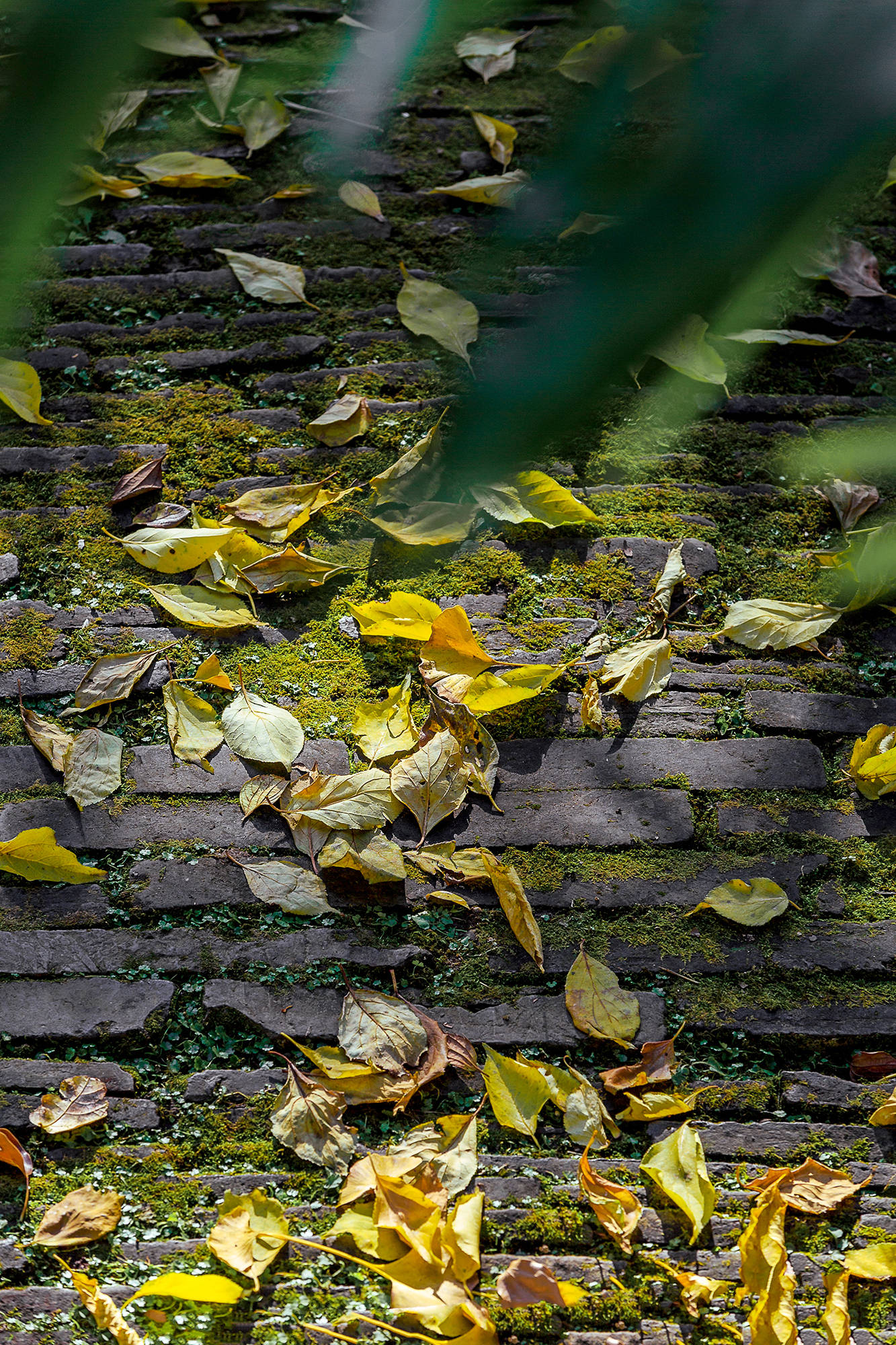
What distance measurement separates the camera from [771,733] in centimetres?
168

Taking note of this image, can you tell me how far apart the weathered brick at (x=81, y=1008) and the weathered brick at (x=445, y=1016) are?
91 millimetres

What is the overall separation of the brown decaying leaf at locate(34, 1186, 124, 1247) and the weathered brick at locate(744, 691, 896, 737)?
131 centimetres

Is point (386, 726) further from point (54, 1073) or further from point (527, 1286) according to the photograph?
point (527, 1286)

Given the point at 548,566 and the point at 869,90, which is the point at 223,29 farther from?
the point at 869,90

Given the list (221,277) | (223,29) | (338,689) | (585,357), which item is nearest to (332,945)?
(338,689)

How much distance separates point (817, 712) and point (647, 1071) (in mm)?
729

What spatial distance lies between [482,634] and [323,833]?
1.61 ft

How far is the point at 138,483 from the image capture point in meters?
1.87

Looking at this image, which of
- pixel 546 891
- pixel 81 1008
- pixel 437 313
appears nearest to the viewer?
pixel 81 1008

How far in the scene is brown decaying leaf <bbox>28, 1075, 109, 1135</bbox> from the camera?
4.35 ft

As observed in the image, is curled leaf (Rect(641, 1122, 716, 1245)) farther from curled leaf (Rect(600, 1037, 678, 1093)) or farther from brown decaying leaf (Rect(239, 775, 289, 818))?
brown decaying leaf (Rect(239, 775, 289, 818))

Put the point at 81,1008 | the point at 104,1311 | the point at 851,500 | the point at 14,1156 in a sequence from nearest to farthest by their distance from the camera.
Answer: the point at 104,1311 < the point at 14,1156 < the point at 81,1008 < the point at 851,500

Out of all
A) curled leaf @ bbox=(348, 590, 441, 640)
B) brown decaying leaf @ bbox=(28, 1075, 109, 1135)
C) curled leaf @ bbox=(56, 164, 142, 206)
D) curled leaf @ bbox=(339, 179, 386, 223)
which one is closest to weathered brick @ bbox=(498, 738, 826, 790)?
curled leaf @ bbox=(348, 590, 441, 640)

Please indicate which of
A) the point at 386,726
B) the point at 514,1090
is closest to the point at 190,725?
the point at 386,726
